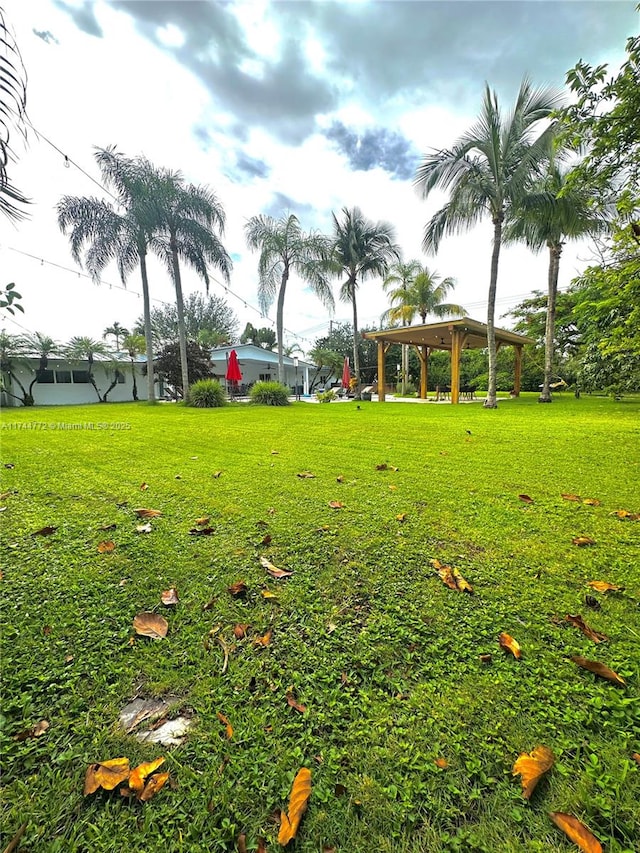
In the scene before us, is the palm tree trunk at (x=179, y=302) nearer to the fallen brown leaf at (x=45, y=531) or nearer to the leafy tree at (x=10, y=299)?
the fallen brown leaf at (x=45, y=531)

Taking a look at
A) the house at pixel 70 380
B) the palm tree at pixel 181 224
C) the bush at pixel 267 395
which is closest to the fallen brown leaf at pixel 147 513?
the bush at pixel 267 395

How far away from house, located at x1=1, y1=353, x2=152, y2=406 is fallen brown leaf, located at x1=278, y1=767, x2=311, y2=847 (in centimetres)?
2222

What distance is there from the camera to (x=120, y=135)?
12594 millimetres

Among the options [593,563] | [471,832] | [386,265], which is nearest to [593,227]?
[386,265]

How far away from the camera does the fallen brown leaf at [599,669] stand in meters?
1.18

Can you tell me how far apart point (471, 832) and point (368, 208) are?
65.6 ft

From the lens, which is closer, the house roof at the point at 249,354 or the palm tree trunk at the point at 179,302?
the palm tree trunk at the point at 179,302

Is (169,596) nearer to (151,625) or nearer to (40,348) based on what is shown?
(151,625)

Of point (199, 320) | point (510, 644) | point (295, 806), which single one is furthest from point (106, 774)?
point (199, 320)

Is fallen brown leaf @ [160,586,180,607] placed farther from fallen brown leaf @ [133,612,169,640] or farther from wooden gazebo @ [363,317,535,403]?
wooden gazebo @ [363,317,535,403]

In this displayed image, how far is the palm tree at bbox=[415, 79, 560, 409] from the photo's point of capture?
9734 mm

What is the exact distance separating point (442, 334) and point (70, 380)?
2012cm

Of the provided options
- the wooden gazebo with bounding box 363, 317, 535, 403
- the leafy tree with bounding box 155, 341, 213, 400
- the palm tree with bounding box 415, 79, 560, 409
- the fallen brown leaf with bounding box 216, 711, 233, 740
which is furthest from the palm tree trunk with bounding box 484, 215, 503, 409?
the leafy tree with bounding box 155, 341, 213, 400

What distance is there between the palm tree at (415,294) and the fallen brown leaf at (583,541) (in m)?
20.4
